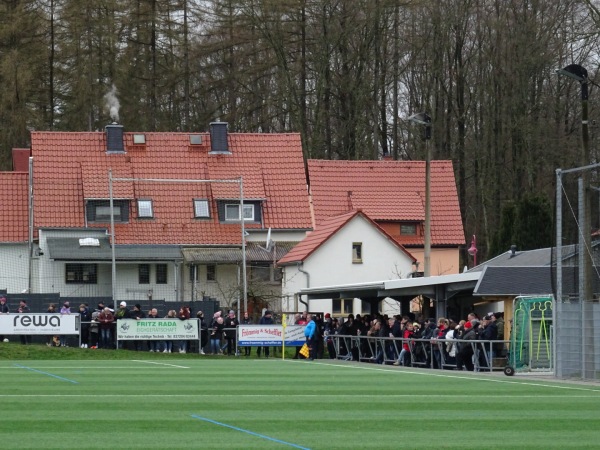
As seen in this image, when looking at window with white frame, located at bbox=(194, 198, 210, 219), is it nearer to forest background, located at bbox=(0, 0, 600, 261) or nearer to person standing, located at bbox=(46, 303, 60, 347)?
forest background, located at bbox=(0, 0, 600, 261)

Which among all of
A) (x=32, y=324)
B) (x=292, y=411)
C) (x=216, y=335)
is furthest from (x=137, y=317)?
(x=292, y=411)

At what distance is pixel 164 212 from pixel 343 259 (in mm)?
8186

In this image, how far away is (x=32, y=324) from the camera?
43.1 m

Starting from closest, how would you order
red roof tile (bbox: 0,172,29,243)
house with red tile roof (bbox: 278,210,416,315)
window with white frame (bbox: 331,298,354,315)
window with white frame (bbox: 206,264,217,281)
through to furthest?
1. house with red tile roof (bbox: 278,210,416,315)
2. window with white frame (bbox: 331,298,354,315)
3. window with white frame (bbox: 206,264,217,281)
4. red roof tile (bbox: 0,172,29,243)

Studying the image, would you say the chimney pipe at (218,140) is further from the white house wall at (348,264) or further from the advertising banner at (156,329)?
the advertising banner at (156,329)

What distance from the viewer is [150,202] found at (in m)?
61.5

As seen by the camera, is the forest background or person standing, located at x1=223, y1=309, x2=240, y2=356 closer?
person standing, located at x1=223, y1=309, x2=240, y2=356

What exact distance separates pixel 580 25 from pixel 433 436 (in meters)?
41.3

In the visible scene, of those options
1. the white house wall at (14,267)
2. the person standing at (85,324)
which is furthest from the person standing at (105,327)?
the white house wall at (14,267)

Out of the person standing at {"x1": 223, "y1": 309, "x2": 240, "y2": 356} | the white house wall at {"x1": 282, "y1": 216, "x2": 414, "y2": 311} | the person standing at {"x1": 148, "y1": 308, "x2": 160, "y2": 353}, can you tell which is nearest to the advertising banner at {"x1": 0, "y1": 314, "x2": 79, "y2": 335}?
the person standing at {"x1": 148, "y1": 308, "x2": 160, "y2": 353}

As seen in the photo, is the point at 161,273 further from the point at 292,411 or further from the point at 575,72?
the point at 292,411

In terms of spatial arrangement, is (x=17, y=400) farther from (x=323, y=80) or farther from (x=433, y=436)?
(x=323, y=80)

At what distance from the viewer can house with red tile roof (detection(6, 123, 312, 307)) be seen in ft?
193

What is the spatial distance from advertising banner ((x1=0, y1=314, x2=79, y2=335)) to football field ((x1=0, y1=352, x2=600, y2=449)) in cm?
1494
